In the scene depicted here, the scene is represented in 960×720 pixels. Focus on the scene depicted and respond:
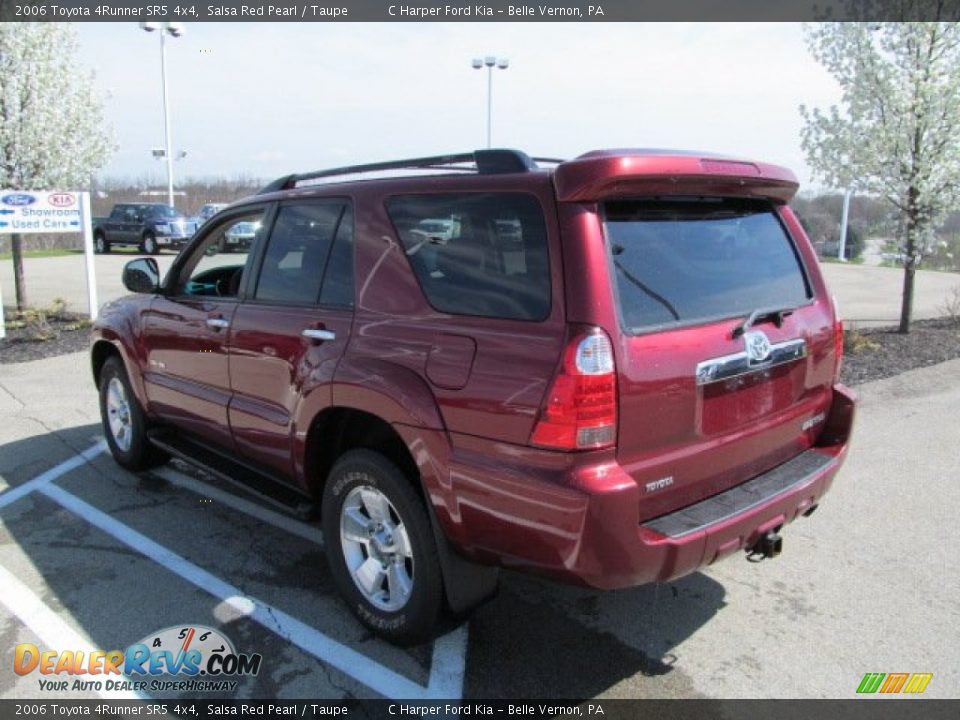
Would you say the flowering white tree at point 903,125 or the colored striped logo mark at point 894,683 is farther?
the flowering white tree at point 903,125

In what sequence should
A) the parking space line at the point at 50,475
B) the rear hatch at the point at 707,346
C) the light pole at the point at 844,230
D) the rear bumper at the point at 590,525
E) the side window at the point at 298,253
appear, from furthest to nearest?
the light pole at the point at 844,230
the parking space line at the point at 50,475
the side window at the point at 298,253
the rear hatch at the point at 707,346
the rear bumper at the point at 590,525

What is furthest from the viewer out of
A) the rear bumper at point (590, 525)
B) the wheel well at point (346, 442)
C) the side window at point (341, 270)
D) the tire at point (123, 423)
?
the tire at point (123, 423)

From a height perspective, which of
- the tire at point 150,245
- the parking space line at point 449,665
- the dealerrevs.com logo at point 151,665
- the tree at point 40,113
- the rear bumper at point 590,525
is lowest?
the dealerrevs.com logo at point 151,665

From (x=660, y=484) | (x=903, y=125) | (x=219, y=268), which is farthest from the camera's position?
(x=903, y=125)

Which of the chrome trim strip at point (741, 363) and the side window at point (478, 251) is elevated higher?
the side window at point (478, 251)

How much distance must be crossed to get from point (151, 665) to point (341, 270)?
6.04 feet

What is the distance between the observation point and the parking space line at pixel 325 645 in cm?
288

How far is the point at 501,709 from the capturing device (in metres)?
2.77

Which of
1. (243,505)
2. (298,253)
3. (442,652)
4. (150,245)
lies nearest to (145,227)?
(150,245)

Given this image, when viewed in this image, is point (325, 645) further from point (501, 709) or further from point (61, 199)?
point (61, 199)

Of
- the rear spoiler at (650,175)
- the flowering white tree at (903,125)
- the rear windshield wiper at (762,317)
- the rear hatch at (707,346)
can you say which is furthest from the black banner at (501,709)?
the flowering white tree at (903,125)

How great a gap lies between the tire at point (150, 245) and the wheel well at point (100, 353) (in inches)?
900

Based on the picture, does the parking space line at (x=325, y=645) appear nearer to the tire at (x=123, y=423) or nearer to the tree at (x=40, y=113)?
the tire at (x=123, y=423)

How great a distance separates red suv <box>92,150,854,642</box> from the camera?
2461 millimetres
